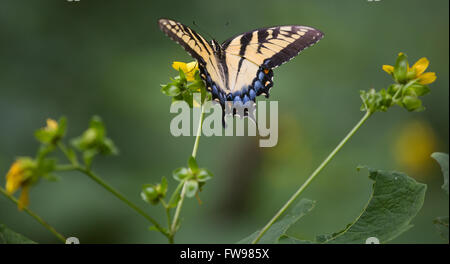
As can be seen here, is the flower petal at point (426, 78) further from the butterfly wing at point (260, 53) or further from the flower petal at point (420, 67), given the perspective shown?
the butterfly wing at point (260, 53)

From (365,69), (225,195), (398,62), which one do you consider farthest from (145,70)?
(398,62)

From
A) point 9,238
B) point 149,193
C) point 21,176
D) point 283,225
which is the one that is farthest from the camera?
point 283,225

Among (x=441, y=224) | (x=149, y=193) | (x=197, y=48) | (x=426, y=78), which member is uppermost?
(x=197, y=48)

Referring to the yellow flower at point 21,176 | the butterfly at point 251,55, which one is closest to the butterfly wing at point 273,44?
the butterfly at point 251,55

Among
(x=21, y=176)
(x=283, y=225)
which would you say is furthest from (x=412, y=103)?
(x=21, y=176)

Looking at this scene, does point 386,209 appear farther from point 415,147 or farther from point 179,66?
point 415,147

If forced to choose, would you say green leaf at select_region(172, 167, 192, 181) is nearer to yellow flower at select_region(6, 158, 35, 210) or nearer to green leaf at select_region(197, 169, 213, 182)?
green leaf at select_region(197, 169, 213, 182)

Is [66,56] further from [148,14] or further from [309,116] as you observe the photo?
[309,116]

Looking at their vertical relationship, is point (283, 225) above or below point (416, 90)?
below
